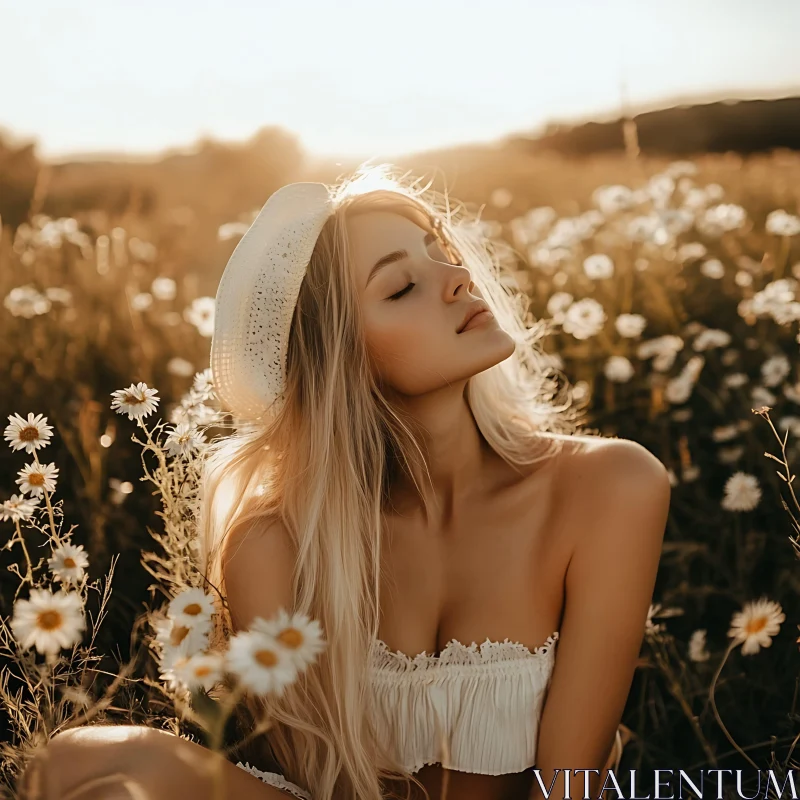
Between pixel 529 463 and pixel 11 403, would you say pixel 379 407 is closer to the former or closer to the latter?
pixel 529 463

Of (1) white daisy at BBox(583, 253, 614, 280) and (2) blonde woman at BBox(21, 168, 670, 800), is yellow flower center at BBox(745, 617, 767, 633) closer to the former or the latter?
(2) blonde woman at BBox(21, 168, 670, 800)

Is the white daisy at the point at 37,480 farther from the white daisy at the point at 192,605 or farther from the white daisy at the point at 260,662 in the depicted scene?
the white daisy at the point at 260,662

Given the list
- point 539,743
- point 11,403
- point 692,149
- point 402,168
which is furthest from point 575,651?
point 692,149

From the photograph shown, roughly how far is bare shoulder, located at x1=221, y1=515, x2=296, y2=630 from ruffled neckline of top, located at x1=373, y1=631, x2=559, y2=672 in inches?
10.1

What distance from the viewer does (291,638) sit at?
3.96 ft

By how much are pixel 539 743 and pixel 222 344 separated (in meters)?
1.13

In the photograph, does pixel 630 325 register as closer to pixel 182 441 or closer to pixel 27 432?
pixel 182 441

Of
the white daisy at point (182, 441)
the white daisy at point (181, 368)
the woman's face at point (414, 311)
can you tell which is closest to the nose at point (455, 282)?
the woman's face at point (414, 311)

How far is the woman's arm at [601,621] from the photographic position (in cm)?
204

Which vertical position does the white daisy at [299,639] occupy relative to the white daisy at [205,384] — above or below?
above

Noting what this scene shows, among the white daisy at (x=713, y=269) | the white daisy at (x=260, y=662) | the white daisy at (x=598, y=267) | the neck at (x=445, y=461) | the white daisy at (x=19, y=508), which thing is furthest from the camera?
the white daisy at (x=598, y=267)

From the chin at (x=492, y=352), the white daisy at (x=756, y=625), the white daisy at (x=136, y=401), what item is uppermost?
the chin at (x=492, y=352)

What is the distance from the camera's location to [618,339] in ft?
12.2

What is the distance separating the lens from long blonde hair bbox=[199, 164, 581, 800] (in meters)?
2.13
